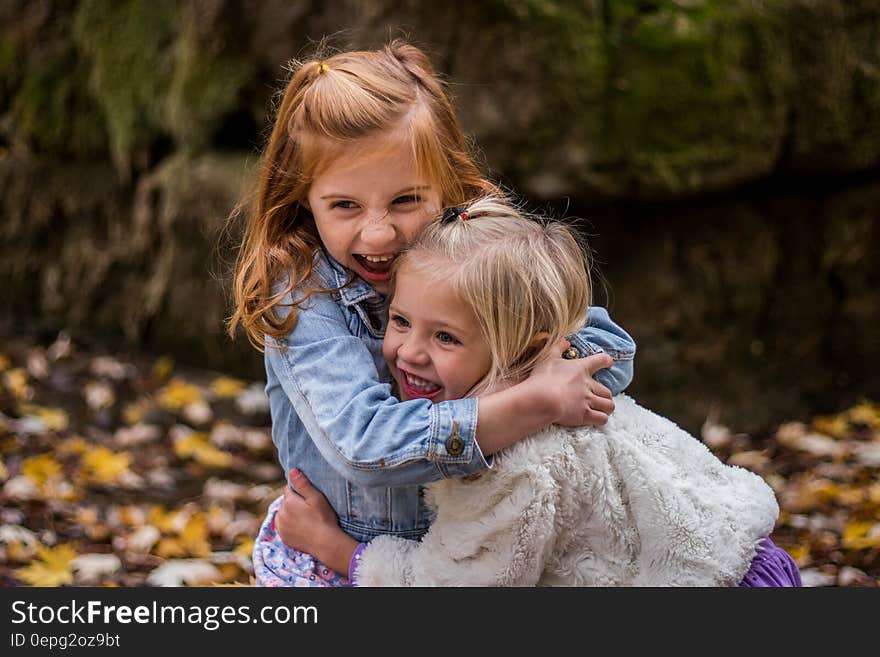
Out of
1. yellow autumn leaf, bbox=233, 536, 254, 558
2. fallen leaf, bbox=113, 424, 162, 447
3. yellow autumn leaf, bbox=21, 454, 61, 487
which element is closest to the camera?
yellow autumn leaf, bbox=233, 536, 254, 558

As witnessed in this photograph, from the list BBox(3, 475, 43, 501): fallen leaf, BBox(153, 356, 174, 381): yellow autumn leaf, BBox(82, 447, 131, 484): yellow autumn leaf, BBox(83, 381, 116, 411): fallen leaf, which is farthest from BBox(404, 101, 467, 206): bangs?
BBox(153, 356, 174, 381): yellow autumn leaf

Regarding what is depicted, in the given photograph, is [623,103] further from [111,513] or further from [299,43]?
[111,513]

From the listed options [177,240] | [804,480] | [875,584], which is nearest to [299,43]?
[177,240]

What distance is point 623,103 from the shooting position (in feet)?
13.9

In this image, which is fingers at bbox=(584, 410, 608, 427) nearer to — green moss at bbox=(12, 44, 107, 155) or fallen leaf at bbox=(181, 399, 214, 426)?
fallen leaf at bbox=(181, 399, 214, 426)

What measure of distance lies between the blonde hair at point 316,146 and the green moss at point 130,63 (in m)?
3.32

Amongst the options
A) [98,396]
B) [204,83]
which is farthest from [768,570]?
[204,83]

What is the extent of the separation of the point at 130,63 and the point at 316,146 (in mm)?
3683

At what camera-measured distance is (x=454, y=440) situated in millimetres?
1938

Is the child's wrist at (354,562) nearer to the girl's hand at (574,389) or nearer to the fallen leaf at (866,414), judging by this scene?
the girl's hand at (574,389)

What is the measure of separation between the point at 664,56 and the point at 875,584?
2.18 meters

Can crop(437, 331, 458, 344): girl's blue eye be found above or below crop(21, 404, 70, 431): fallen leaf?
above

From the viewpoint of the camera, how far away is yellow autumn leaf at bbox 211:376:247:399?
4977 millimetres

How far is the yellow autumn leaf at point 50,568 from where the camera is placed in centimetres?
334
